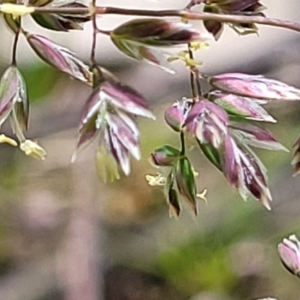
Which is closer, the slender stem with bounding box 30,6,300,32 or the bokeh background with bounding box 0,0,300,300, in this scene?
the slender stem with bounding box 30,6,300,32

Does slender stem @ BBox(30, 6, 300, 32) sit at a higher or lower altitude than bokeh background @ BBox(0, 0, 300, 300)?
higher

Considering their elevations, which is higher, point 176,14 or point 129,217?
point 176,14

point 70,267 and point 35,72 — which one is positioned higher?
point 35,72

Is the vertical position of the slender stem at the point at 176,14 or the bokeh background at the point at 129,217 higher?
the slender stem at the point at 176,14

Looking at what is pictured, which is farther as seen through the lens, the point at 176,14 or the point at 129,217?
the point at 129,217

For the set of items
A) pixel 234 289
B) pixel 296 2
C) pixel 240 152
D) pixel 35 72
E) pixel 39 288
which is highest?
pixel 240 152

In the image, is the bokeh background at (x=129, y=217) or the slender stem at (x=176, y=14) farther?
the bokeh background at (x=129, y=217)

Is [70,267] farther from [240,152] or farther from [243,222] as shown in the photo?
[240,152]

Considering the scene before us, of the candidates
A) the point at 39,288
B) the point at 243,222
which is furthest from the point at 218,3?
the point at 39,288
